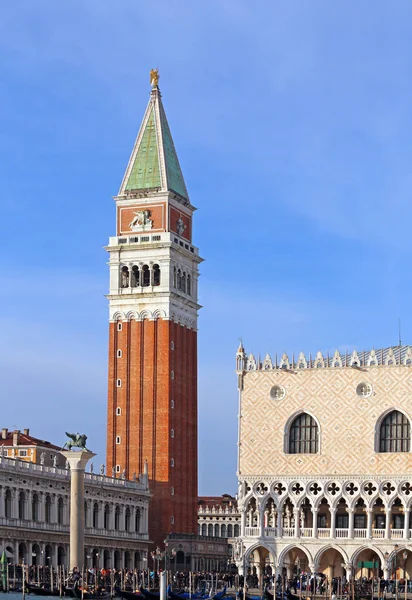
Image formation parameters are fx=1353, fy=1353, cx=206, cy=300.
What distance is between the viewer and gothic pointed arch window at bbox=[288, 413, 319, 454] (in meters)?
62.7

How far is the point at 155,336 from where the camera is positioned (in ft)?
259

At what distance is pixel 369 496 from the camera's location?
6059 cm

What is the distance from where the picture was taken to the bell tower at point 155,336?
77938 millimetres

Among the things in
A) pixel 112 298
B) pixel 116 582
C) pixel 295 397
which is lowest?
pixel 116 582

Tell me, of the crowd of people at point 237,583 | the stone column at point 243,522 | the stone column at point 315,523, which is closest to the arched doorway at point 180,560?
the crowd of people at point 237,583

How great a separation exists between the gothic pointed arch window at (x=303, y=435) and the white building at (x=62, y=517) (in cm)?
1306

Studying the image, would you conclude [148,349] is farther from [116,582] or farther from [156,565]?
[116,582]

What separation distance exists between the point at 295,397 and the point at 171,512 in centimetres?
1752

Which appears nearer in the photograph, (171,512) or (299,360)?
(299,360)

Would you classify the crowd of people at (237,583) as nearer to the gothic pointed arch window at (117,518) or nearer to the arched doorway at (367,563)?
the arched doorway at (367,563)

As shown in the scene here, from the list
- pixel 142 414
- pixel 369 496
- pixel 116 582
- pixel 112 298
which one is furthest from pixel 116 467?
pixel 369 496

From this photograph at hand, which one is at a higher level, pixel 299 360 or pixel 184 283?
pixel 184 283

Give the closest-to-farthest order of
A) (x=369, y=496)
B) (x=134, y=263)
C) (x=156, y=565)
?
(x=369, y=496) → (x=156, y=565) → (x=134, y=263)

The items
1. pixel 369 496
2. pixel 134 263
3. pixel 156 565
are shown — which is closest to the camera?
pixel 369 496
